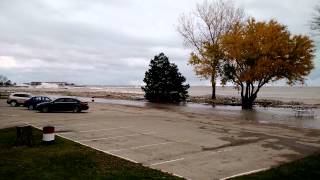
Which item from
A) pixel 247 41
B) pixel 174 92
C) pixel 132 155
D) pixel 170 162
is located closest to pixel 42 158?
pixel 132 155

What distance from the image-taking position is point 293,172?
37.5 ft

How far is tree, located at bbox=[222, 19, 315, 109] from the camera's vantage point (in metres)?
43.8

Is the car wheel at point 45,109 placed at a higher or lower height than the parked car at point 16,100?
lower

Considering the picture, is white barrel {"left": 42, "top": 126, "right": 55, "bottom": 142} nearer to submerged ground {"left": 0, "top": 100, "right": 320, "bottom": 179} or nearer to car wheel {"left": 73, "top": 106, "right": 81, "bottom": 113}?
submerged ground {"left": 0, "top": 100, "right": 320, "bottom": 179}

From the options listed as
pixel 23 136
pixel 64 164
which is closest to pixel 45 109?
pixel 23 136

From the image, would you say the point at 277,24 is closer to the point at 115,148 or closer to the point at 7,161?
the point at 115,148

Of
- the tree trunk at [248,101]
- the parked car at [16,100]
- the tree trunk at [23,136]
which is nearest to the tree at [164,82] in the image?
the tree trunk at [248,101]

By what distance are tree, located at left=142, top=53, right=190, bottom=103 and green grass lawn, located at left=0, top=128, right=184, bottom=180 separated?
41669mm

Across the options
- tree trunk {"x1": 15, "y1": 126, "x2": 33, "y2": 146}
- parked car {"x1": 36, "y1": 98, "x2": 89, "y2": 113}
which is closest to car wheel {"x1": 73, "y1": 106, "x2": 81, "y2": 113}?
parked car {"x1": 36, "y1": 98, "x2": 89, "y2": 113}

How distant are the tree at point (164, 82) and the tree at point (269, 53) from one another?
43.8 feet

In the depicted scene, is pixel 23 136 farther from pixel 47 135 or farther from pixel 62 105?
pixel 62 105

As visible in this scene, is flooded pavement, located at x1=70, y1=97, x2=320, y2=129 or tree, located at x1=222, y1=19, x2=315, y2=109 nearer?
flooded pavement, located at x1=70, y1=97, x2=320, y2=129

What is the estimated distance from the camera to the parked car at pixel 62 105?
3344 cm

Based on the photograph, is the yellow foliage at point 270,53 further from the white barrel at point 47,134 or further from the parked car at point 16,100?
the white barrel at point 47,134
